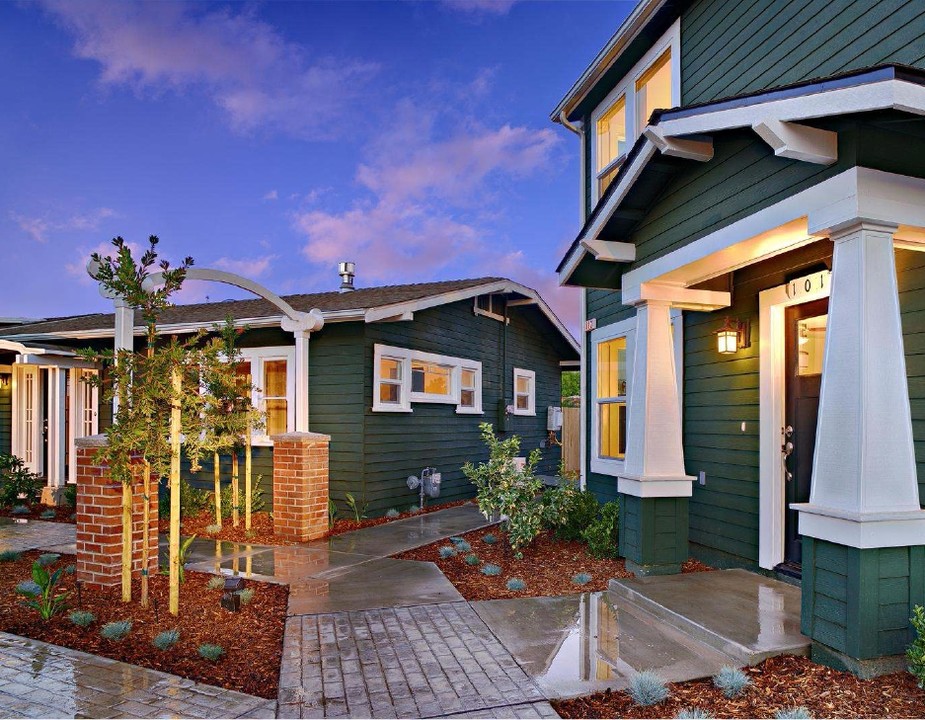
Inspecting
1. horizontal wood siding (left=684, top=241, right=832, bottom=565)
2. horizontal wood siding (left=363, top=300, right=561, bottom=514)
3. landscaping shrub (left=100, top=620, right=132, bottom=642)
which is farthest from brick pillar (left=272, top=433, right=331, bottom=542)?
horizontal wood siding (left=684, top=241, right=832, bottom=565)

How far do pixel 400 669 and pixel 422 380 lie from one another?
6.79 m

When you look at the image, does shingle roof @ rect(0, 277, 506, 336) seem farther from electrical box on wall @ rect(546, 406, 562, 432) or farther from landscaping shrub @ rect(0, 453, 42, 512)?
electrical box on wall @ rect(546, 406, 562, 432)

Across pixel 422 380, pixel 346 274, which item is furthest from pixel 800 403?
pixel 346 274

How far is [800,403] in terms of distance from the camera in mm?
4922

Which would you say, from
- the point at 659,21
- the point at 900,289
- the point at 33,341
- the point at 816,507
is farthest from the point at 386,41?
the point at 816,507

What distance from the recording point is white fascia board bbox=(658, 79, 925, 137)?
278 cm

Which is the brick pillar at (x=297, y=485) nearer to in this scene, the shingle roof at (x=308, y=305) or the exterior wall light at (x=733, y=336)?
the shingle roof at (x=308, y=305)

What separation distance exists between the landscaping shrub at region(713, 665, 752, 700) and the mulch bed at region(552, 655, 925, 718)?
1.1 inches

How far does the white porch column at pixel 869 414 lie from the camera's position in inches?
121

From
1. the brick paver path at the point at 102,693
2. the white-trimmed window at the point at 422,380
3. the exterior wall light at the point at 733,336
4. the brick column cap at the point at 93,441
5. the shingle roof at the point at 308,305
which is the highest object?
the shingle roof at the point at 308,305

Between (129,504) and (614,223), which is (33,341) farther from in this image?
(614,223)

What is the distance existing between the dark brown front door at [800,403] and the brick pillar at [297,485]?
16.7ft

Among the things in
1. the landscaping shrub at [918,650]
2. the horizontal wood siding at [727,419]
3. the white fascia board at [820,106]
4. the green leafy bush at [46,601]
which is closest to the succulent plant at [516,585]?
the horizontal wood siding at [727,419]

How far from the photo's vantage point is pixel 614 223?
542 cm
